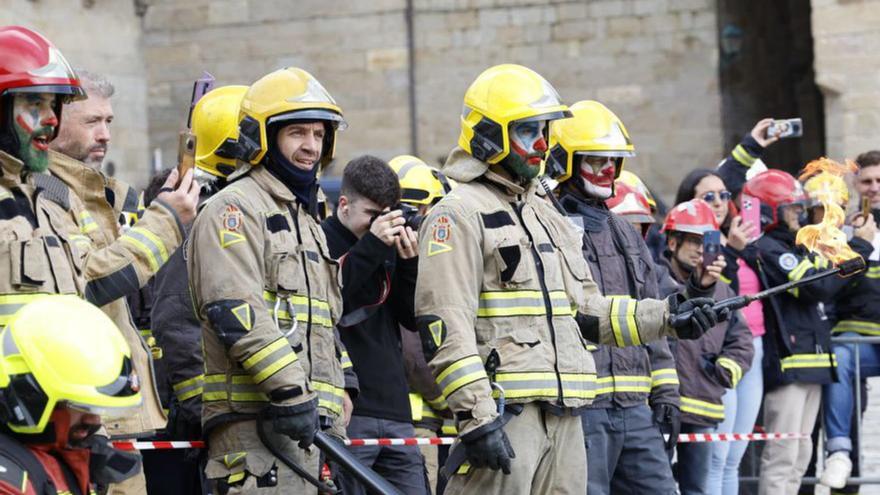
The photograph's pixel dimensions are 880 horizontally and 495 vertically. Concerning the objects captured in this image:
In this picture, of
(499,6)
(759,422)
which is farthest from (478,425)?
(499,6)

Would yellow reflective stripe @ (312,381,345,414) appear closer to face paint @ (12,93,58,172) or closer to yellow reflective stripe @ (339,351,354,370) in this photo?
yellow reflective stripe @ (339,351,354,370)

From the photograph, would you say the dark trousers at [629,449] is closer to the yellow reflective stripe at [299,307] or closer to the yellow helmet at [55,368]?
the yellow reflective stripe at [299,307]

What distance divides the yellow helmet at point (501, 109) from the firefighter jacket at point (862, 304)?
4336 millimetres

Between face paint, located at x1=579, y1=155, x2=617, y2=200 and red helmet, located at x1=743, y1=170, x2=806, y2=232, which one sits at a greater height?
face paint, located at x1=579, y1=155, x2=617, y2=200

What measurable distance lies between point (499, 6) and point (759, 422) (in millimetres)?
12051

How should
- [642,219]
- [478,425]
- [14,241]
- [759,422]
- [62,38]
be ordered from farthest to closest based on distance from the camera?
1. [62,38]
2. [759,422]
3. [642,219]
4. [478,425]
5. [14,241]

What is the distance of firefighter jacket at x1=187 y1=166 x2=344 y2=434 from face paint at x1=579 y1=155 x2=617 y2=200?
1.78 metres

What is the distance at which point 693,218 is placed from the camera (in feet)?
28.5

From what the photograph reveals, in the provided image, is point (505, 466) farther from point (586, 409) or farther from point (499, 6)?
point (499, 6)

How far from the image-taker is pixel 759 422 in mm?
10539

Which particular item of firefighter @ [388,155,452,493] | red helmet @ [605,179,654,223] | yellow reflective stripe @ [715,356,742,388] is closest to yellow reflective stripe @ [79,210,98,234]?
firefighter @ [388,155,452,493]

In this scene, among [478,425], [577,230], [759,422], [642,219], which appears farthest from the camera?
[759,422]

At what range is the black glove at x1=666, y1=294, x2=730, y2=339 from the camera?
628 centimetres

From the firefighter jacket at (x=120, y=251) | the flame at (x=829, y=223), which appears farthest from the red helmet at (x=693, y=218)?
the firefighter jacket at (x=120, y=251)
